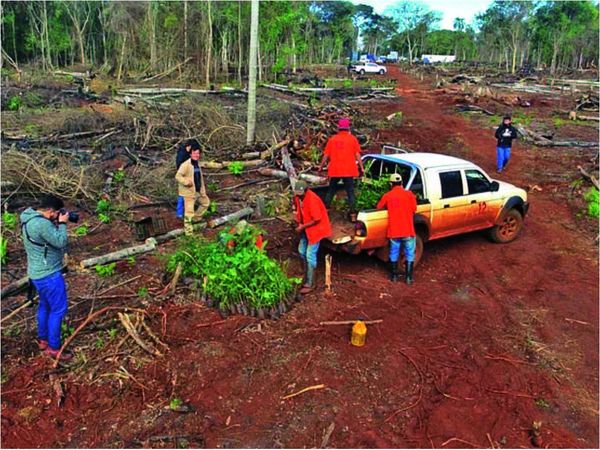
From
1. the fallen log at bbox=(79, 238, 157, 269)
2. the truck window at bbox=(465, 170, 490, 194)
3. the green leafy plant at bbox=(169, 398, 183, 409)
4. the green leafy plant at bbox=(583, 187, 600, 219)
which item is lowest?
the green leafy plant at bbox=(169, 398, 183, 409)

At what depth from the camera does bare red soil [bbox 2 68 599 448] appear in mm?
4801

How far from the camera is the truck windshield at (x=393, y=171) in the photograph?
333 inches

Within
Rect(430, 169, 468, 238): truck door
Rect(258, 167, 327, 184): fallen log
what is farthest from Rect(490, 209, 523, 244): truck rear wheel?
Rect(258, 167, 327, 184): fallen log

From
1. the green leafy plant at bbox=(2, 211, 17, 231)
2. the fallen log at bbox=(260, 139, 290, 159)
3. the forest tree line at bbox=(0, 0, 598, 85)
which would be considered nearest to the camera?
the green leafy plant at bbox=(2, 211, 17, 231)

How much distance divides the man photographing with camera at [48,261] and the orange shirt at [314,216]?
10.4 ft

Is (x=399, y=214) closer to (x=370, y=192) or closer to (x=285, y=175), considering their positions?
(x=370, y=192)

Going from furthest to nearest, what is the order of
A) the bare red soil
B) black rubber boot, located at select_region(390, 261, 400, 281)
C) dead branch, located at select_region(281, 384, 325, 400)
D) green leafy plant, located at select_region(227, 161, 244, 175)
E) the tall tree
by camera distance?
the tall tree
green leafy plant, located at select_region(227, 161, 244, 175)
black rubber boot, located at select_region(390, 261, 400, 281)
dead branch, located at select_region(281, 384, 325, 400)
the bare red soil

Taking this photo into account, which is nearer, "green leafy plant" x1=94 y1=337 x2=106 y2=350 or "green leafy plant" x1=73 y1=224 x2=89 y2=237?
"green leafy plant" x1=94 y1=337 x2=106 y2=350

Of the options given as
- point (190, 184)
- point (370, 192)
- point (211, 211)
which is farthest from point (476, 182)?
point (211, 211)

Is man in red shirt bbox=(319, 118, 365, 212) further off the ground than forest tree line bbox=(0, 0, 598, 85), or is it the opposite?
forest tree line bbox=(0, 0, 598, 85)

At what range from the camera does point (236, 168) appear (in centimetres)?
1399

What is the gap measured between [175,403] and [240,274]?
6.97 feet

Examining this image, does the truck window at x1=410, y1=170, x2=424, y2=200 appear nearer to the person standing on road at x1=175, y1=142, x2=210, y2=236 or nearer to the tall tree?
the person standing on road at x1=175, y1=142, x2=210, y2=236

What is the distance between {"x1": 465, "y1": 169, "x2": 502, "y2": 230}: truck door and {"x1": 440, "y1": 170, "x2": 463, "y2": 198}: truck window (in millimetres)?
220
